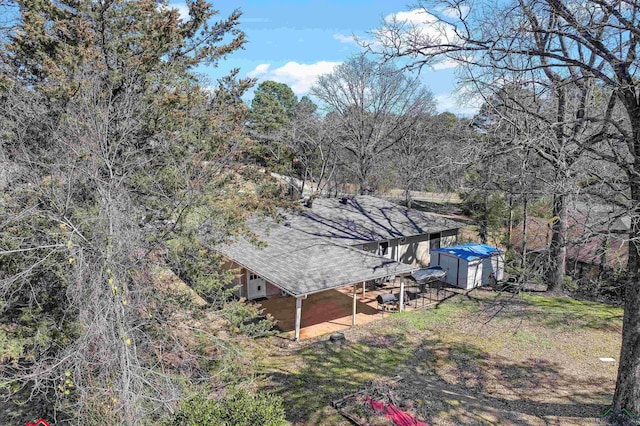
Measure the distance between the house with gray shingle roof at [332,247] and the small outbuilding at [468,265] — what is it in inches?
Result: 79.3

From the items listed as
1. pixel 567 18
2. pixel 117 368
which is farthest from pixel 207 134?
pixel 567 18

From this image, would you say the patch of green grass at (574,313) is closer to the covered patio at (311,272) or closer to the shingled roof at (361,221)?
the covered patio at (311,272)

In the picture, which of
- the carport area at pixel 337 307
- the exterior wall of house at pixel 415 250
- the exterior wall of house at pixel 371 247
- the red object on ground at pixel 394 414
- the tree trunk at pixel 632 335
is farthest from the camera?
the exterior wall of house at pixel 415 250

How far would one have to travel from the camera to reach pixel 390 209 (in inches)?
952

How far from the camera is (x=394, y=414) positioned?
8562 mm

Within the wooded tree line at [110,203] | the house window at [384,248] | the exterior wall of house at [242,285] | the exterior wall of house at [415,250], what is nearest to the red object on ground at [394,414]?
the wooded tree line at [110,203]

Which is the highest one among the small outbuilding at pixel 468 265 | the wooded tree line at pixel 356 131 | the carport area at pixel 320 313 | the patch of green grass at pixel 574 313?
the wooded tree line at pixel 356 131

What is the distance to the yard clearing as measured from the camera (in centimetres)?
924

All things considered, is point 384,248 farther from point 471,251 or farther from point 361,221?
point 471,251

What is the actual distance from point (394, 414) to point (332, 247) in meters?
8.66

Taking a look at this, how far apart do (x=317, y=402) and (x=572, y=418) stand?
552cm

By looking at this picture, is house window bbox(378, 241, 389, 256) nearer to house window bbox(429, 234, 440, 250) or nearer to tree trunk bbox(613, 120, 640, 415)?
house window bbox(429, 234, 440, 250)

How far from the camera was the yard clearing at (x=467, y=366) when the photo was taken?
924 cm

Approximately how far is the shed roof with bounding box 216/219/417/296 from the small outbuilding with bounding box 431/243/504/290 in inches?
191
